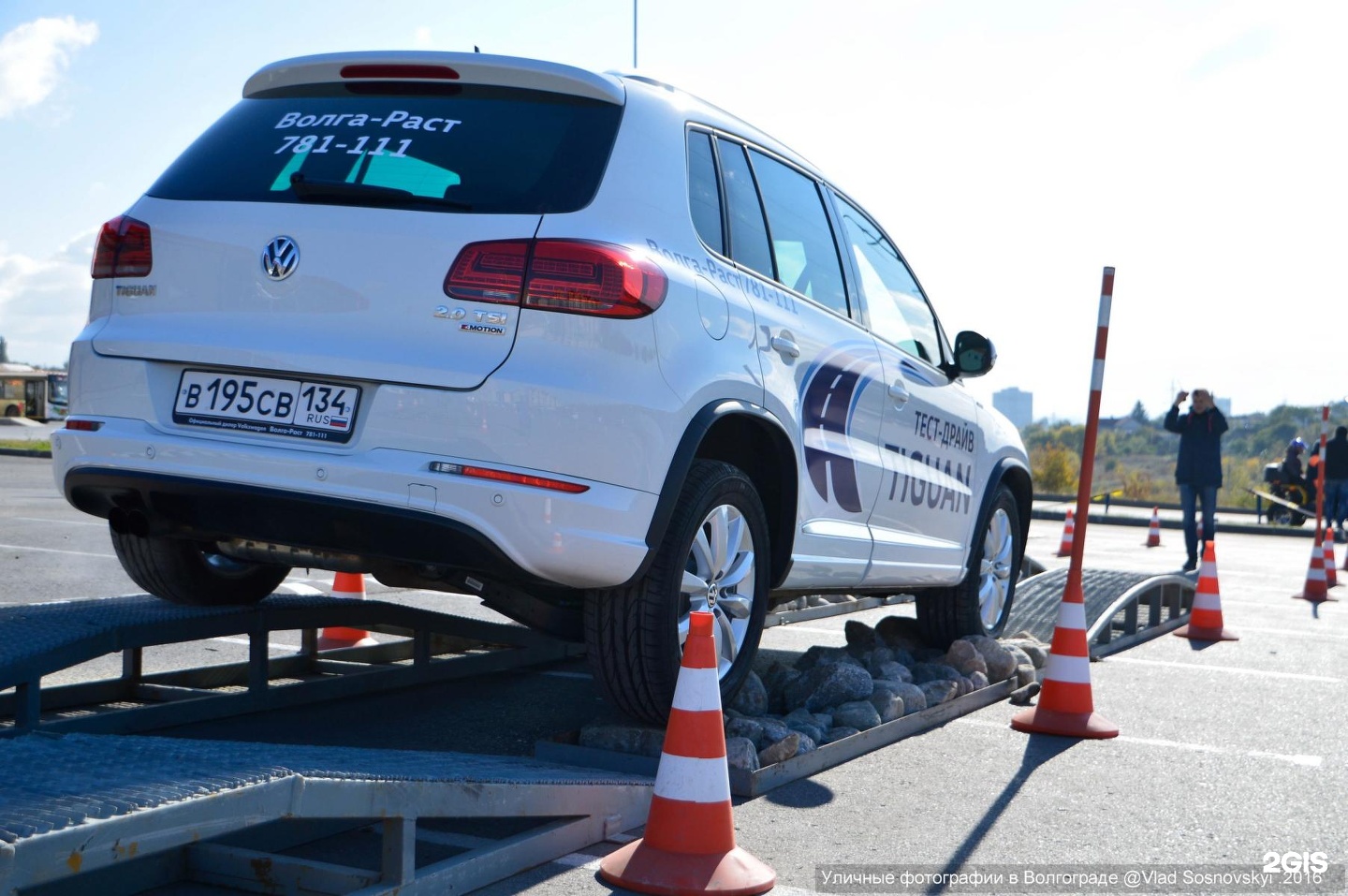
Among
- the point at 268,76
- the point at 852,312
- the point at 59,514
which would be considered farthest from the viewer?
the point at 59,514

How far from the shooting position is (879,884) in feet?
11.2

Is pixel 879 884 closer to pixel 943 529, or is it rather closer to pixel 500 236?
pixel 500 236

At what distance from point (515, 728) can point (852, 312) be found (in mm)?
2106

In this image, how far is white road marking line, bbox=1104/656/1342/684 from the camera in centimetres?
716

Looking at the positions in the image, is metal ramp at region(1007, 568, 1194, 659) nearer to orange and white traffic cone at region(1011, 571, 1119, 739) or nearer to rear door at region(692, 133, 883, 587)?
orange and white traffic cone at region(1011, 571, 1119, 739)

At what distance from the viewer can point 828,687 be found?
535cm

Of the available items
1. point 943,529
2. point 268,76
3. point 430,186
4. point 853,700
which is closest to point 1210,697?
point 943,529

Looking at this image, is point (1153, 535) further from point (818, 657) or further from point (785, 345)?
point (785, 345)

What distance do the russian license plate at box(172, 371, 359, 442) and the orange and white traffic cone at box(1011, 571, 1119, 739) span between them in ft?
10.5

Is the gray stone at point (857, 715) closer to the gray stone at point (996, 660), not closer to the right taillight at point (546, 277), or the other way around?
the gray stone at point (996, 660)

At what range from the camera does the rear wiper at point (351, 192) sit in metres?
3.93

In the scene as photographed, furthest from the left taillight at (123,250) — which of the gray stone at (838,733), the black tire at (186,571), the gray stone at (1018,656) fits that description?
the gray stone at (1018,656)

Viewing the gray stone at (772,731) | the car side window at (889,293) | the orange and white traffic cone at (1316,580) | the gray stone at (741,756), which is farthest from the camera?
the orange and white traffic cone at (1316,580)

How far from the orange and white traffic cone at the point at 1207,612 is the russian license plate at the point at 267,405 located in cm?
669
